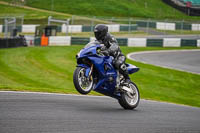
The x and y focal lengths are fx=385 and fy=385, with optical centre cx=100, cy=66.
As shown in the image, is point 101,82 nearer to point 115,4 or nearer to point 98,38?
point 98,38

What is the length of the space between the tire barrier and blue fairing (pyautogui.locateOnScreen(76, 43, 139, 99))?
19.3 meters

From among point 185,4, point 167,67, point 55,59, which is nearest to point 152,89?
point 167,67

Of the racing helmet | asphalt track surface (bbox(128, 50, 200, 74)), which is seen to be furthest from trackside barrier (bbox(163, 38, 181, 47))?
the racing helmet

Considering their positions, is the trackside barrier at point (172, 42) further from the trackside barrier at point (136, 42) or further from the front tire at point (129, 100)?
the front tire at point (129, 100)

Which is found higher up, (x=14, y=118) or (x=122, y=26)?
(x=122, y=26)

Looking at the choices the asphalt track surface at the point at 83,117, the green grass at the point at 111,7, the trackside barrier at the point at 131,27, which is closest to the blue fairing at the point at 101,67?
the asphalt track surface at the point at 83,117

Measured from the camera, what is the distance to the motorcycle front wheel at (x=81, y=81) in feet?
25.4

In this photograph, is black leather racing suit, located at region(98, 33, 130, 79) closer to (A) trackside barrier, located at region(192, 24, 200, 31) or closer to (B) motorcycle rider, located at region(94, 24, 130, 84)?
(B) motorcycle rider, located at region(94, 24, 130, 84)

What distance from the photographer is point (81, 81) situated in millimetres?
7891

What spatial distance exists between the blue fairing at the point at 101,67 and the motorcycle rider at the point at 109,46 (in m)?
0.14

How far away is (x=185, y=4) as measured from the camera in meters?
46.2

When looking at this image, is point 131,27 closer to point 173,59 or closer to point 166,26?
point 166,26

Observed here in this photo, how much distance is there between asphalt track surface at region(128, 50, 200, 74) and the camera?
2112cm

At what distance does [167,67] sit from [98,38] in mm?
12429
